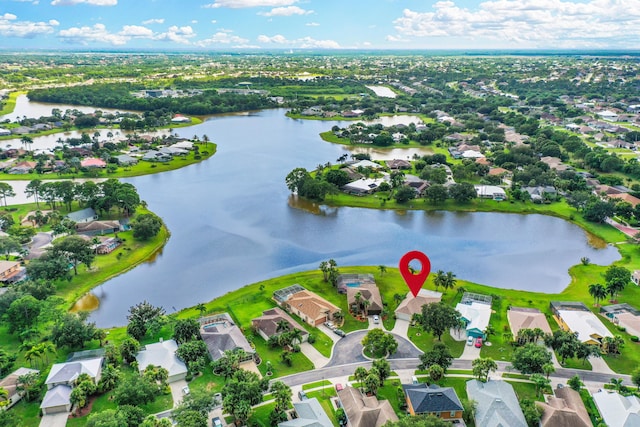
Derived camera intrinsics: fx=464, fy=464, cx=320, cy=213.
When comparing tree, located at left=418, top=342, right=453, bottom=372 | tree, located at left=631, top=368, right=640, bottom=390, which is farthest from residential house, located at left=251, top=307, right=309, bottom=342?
tree, located at left=631, top=368, right=640, bottom=390

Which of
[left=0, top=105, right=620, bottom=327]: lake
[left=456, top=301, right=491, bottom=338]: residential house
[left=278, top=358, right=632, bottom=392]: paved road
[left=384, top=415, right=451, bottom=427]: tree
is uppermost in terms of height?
[left=384, top=415, right=451, bottom=427]: tree

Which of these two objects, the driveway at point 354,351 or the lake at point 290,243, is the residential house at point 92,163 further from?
the driveway at point 354,351

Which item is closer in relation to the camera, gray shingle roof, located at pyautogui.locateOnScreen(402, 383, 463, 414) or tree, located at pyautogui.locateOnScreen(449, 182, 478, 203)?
gray shingle roof, located at pyautogui.locateOnScreen(402, 383, 463, 414)

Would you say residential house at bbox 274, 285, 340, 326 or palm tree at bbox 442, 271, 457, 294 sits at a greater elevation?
palm tree at bbox 442, 271, 457, 294

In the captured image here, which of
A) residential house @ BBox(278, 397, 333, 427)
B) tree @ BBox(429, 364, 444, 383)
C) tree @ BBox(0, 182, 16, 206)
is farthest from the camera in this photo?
tree @ BBox(0, 182, 16, 206)

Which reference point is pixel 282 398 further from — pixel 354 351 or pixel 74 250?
pixel 74 250

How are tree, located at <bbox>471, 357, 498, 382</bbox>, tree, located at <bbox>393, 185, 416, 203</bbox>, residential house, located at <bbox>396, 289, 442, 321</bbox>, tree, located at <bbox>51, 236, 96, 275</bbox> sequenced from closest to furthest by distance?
tree, located at <bbox>471, 357, 498, 382</bbox> → residential house, located at <bbox>396, 289, 442, 321</bbox> → tree, located at <bbox>51, 236, 96, 275</bbox> → tree, located at <bbox>393, 185, 416, 203</bbox>

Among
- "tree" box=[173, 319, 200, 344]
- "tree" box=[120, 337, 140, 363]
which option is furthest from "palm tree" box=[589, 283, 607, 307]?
"tree" box=[120, 337, 140, 363]

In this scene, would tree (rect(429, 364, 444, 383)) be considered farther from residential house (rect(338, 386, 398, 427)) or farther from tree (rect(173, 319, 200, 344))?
tree (rect(173, 319, 200, 344))
